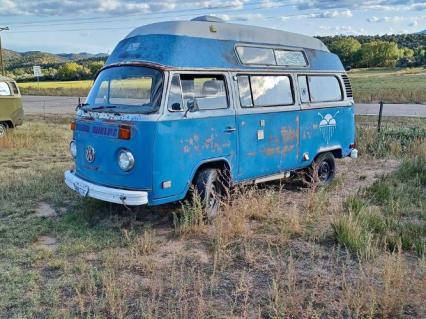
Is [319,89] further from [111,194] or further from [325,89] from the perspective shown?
[111,194]

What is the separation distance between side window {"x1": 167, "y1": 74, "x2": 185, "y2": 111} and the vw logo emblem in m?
1.23

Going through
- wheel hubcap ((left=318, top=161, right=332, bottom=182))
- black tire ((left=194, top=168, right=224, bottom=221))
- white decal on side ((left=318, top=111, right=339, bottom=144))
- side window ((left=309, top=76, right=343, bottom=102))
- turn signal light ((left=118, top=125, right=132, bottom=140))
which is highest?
side window ((left=309, top=76, right=343, bottom=102))

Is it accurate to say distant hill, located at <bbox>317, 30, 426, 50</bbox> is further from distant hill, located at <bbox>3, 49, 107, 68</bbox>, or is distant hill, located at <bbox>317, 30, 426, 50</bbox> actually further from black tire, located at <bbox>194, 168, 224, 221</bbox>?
black tire, located at <bbox>194, 168, 224, 221</bbox>

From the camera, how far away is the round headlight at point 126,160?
5.44m

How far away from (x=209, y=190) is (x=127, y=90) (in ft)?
5.66

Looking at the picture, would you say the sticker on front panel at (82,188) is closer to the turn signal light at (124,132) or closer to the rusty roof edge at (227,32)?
the turn signal light at (124,132)

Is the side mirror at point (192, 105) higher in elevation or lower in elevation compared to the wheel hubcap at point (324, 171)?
higher

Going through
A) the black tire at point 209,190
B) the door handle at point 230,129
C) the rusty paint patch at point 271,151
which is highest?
the door handle at point 230,129

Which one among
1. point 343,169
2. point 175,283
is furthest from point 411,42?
point 175,283

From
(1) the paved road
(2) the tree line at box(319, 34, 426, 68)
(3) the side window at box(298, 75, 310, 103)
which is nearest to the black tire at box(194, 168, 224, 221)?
(3) the side window at box(298, 75, 310, 103)

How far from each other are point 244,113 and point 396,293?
11.0 ft

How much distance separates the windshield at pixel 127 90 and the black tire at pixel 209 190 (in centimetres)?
120

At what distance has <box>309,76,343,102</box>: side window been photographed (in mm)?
7912

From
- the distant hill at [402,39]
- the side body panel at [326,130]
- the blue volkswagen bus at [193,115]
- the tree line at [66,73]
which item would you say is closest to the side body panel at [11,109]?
the blue volkswagen bus at [193,115]
